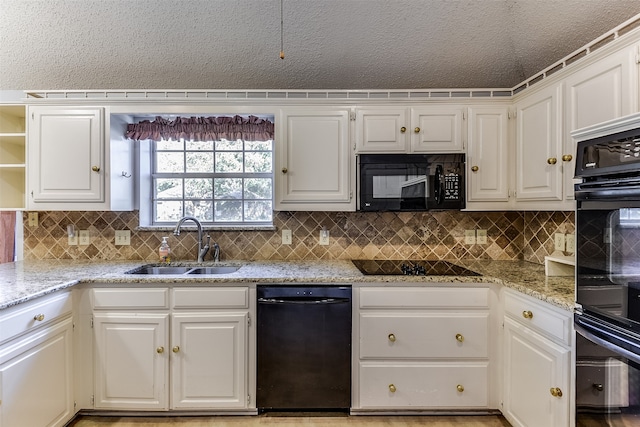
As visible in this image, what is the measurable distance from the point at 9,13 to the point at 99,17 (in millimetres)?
552

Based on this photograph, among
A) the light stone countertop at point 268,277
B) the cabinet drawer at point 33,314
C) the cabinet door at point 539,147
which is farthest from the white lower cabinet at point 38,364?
the cabinet door at point 539,147

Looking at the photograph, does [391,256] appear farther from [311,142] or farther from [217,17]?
[217,17]

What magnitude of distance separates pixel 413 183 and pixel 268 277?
1.15 metres

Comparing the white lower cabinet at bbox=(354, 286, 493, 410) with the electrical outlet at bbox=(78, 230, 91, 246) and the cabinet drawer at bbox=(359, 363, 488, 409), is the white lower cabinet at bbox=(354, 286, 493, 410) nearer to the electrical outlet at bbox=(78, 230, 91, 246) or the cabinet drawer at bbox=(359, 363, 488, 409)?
the cabinet drawer at bbox=(359, 363, 488, 409)

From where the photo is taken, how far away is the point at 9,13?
6.64 ft

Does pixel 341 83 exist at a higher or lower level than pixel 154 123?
higher

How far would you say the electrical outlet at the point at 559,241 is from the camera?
2.19 metres

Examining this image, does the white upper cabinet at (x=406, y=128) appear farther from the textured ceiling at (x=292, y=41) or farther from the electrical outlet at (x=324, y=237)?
the electrical outlet at (x=324, y=237)

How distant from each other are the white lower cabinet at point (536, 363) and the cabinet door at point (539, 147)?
69 centimetres

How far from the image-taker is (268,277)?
1.94m

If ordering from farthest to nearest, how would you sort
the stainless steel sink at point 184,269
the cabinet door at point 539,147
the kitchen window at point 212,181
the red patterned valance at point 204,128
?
the kitchen window at point 212,181, the red patterned valance at point 204,128, the stainless steel sink at point 184,269, the cabinet door at point 539,147

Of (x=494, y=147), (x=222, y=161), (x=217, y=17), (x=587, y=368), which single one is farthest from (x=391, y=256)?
(x=217, y=17)

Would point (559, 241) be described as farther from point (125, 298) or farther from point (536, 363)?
point (125, 298)

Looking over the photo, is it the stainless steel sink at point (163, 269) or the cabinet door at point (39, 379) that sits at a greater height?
the stainless steel sink at point (163, 269)
